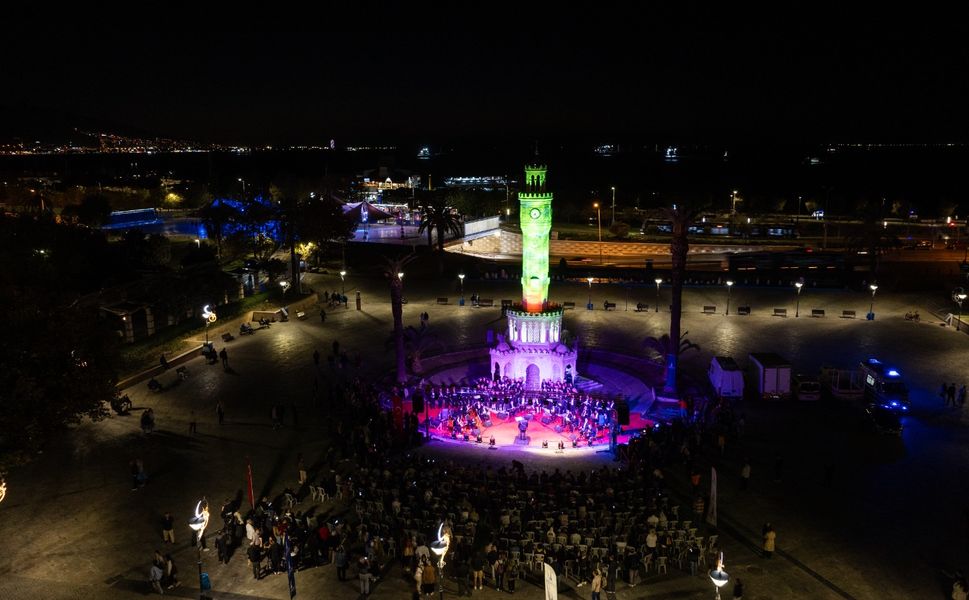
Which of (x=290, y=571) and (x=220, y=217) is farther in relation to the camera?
(x=220, y=217)

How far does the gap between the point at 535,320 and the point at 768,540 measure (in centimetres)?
1575

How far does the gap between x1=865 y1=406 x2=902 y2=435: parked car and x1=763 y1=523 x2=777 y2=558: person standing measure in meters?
11.0

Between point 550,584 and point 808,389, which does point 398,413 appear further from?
point 808,389

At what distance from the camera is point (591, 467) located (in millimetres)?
24125

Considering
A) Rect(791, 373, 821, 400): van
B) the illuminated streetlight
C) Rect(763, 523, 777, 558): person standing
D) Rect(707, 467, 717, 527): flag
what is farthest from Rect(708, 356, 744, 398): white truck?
the illuminated streetlight

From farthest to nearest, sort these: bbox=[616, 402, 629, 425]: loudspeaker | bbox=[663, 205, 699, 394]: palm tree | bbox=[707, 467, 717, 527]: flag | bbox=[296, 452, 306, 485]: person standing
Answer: bbox=[663, 205, 699, 394]: palm tree < bbox=[616, 402, 629, 425]: loudspeaker < bbox=[296, 452, 306, 485]: person standing < bbox=[707, 467, 717, 527]: flag

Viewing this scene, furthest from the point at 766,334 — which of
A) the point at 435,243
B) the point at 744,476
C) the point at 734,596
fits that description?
the point at 435,243

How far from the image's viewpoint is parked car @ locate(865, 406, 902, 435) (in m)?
26.2

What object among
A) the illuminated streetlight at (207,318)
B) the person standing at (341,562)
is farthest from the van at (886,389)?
the illuminated streetlight at (207,318)

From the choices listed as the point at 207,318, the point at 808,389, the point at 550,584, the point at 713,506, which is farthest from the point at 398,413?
the point at 808,389

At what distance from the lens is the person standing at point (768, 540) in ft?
59.1

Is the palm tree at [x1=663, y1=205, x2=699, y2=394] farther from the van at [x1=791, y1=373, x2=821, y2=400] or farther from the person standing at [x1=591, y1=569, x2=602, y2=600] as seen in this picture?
the person standing at [x1=591, y1=569, x2=602, y2=600]

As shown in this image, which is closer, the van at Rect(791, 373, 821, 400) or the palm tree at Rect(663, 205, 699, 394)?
the palm tree at Rect(663, 205, 699, 394)

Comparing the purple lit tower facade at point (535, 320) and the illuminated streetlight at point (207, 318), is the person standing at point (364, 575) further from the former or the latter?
the illuminated streetlight at point (207, 318)
